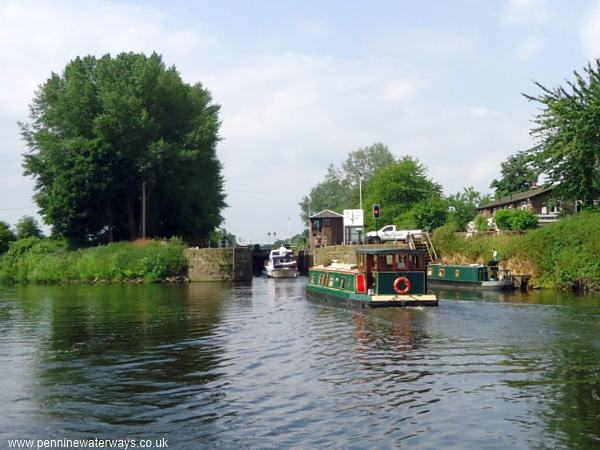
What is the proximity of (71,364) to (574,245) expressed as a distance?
35.5m

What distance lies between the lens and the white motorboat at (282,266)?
76375 mm

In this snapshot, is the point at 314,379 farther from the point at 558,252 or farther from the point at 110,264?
the point at 110,264

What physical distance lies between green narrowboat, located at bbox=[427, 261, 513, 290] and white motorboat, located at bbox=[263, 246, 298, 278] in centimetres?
2477

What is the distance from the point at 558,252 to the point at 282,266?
1433 inches

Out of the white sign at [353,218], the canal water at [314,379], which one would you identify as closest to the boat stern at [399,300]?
the canal water at [314,379]

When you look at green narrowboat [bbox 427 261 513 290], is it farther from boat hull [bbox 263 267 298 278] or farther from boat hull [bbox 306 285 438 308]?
boat hull [bbox 263 267 298 278]

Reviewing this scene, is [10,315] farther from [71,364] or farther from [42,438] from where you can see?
[42,438]

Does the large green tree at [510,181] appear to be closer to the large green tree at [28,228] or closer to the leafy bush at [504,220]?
the leafy bush at [504,220]

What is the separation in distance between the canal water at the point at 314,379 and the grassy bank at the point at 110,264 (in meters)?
34.4

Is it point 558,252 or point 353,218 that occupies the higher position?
point 353,218

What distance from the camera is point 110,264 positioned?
67.6 meters

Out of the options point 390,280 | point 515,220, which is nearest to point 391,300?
point 390,280

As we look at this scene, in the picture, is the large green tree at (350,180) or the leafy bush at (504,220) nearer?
the leafy bush at (504,220)

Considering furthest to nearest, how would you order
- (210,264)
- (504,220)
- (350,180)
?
1. (350,180)
2. (210,264)
3. (504,220)
